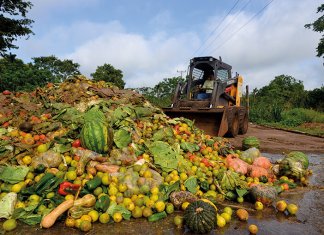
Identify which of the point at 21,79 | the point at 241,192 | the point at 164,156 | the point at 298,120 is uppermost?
the point at 21,79

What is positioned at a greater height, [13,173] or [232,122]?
[232,122]

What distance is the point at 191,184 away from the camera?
17.1ft

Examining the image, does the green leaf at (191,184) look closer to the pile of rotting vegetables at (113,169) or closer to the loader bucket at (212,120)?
the pile of rotting vegetables at (113,169)

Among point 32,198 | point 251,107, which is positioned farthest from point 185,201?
point 251,107

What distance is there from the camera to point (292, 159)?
22.0 feet

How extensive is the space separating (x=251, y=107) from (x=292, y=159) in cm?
2333

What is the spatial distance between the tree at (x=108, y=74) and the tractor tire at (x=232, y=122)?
31.8 meters

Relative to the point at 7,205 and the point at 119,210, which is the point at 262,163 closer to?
the point at 119,210

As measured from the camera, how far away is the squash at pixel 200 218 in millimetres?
3857

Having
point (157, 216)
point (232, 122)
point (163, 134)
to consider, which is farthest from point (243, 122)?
point (157, 216)

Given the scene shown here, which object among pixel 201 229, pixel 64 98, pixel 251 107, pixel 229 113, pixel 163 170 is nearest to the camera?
pixel 201 229

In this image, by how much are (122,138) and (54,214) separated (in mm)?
2236

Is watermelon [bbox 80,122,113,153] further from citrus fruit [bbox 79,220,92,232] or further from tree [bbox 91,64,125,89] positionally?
tree [bbox 91,64,125,89]

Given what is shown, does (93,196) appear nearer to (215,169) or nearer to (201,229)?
(201,229)
